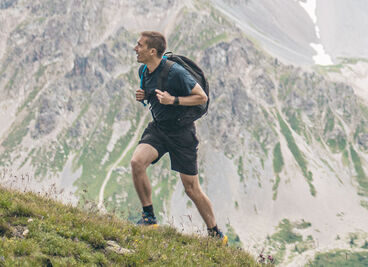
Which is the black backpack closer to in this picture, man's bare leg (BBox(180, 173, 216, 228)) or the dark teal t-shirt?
the dark teal t-shirt

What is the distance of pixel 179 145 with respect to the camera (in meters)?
8.21

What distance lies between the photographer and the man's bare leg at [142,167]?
792 cm

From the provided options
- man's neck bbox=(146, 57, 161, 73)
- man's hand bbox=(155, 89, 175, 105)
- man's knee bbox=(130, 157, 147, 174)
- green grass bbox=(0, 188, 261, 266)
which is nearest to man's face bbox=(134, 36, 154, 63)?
man's neck bbox=(146, 57, 161, 73)

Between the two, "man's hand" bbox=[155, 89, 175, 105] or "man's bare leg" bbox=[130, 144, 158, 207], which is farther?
"man's bare leg" bbox=[130, 144, 158, 207]

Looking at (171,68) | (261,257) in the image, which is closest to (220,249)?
(261,257)

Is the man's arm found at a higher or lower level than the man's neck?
lower

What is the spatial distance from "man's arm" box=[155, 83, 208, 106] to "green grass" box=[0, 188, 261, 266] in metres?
2.77

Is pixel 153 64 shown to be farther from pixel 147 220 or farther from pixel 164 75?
pixel 147 220

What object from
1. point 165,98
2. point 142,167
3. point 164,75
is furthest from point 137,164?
point 164,75

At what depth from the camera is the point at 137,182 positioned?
26.8 ft

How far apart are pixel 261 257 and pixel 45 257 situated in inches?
172

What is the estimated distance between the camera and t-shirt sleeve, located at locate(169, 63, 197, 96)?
771cm

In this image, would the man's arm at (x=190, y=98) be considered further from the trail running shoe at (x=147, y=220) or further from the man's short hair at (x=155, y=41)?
the trail running shoe at (x=147, y=220)

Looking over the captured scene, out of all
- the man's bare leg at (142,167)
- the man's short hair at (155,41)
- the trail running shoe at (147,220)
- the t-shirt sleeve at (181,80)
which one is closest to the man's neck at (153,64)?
the man's short hair at (155,41)
